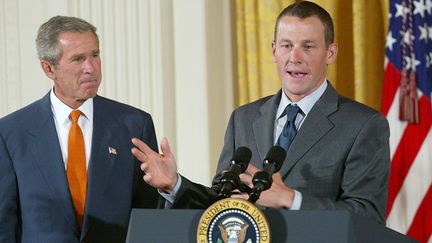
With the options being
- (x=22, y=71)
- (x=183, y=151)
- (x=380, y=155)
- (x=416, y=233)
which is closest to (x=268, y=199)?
(x=380, y=155)

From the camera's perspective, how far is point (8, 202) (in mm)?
3484

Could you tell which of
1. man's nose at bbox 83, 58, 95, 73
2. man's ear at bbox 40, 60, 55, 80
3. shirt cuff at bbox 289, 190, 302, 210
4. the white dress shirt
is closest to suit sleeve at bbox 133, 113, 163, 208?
the white dress shirt

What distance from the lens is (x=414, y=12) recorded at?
496 cm

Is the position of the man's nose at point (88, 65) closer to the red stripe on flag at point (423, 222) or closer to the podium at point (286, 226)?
the podium at point (286, 226)

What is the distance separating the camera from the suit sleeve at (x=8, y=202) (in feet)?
11.4

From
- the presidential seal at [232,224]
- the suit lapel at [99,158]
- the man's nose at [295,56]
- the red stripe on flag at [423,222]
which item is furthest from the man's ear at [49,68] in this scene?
the red stripe on flag at [423,222]

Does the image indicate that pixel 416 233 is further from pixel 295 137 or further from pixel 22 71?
pixel 22 71

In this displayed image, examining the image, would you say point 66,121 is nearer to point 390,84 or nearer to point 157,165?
point 157,165

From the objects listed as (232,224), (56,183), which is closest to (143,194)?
(56,183)

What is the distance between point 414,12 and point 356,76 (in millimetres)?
411

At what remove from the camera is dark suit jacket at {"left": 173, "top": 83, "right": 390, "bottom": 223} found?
3295mm

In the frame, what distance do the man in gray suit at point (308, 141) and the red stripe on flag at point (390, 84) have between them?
1371 mm

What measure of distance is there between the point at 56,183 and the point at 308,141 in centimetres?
84

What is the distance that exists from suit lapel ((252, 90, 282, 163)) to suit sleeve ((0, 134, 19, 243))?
81cm
